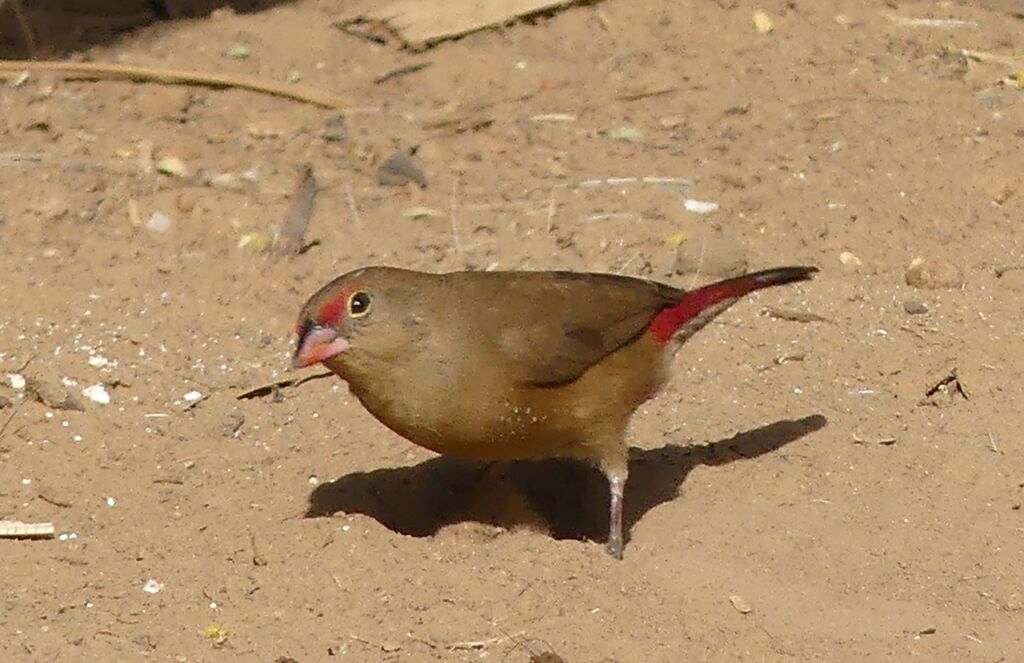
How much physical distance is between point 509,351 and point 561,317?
0.28 meters

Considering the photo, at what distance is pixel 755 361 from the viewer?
610 cm

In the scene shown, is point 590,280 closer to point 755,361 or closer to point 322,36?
point 755,361

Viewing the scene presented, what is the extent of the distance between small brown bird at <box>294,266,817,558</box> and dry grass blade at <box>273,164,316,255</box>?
1606 mm

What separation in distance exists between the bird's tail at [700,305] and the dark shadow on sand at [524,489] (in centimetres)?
42

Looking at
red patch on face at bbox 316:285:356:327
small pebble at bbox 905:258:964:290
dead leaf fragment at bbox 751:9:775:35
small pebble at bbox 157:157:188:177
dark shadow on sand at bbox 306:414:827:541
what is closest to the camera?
red patch on face at bbox 316:285:356:327

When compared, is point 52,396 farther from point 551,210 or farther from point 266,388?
point 551,210

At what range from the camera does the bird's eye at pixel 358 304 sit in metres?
4.79

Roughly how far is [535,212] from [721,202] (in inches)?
29.8

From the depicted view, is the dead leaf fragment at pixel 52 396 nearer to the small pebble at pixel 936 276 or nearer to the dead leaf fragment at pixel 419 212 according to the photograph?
the dead leaf fragment at pixel 419 212

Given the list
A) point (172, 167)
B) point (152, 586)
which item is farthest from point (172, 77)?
point (152, 586)

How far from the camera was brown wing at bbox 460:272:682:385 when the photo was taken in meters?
5.04

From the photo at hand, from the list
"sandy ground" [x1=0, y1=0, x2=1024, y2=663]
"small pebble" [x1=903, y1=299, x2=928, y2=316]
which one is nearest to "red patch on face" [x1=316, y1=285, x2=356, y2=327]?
"sandy ground" [x1=0, y1=0, x2=1024, y2=663]

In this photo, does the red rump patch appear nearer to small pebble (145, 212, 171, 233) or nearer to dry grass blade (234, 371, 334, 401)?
dry grass blade (234, 371, 334, 401)

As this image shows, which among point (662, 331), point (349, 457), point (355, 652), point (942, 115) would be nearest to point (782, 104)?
point (942, 115)
